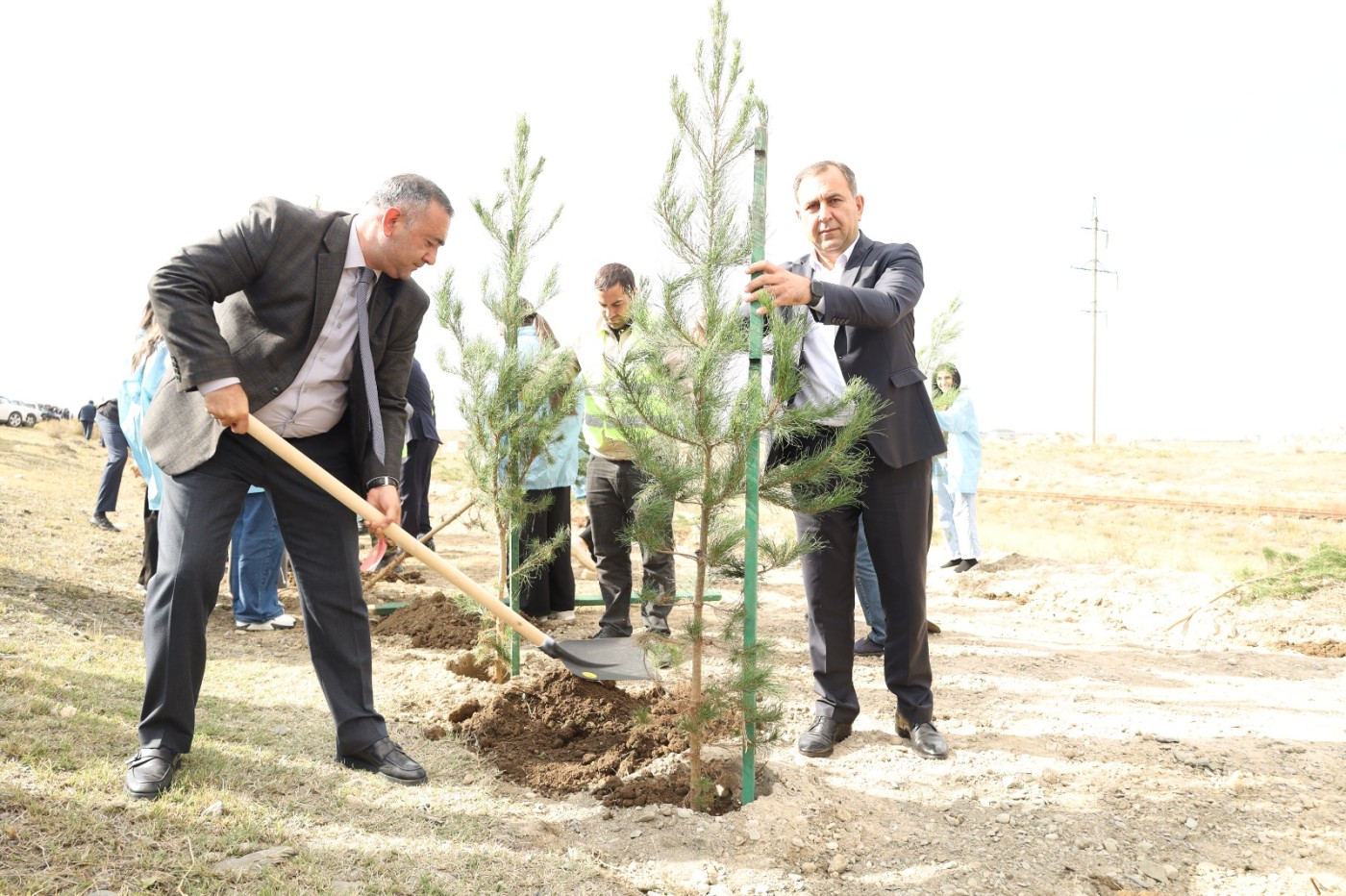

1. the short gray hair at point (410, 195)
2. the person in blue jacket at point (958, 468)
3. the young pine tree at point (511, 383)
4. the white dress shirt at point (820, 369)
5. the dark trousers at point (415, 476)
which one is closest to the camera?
the short gray hair at point (410, 195)

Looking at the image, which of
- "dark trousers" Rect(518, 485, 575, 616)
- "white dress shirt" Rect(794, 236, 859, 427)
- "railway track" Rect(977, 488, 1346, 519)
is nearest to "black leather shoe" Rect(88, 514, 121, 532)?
"dark trousers" Rect(518, 485, 575, 616)

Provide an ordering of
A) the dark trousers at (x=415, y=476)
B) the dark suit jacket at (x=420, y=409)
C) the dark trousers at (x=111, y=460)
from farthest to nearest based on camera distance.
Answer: the dark trousers at (x=111, y=460)
the dark trousers at (x=415, y=476)
the dark suit jacket at (x=420, y=409)

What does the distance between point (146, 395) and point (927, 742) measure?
4.35 m

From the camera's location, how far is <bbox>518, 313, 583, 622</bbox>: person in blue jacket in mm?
4586

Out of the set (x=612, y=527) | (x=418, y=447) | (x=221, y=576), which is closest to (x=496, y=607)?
(x=221, y=576)

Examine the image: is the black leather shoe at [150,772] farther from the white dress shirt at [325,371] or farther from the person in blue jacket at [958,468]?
the person in blue jacket at [958,468]

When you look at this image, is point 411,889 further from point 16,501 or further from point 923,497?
point 16,501

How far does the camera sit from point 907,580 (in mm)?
3373

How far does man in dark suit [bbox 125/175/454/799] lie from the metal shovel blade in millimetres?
613

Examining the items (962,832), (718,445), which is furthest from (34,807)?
(962,832)

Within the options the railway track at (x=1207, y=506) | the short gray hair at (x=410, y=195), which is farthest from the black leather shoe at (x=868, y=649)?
the railway track at (x=1207, y=506)

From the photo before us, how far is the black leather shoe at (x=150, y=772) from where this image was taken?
2693 mm

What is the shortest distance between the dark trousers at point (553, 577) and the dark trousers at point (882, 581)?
2.28 metres

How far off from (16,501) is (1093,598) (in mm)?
11350
